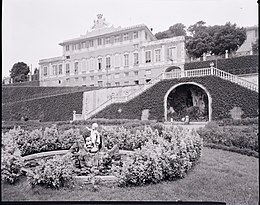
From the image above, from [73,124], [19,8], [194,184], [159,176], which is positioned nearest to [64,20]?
[19,8]

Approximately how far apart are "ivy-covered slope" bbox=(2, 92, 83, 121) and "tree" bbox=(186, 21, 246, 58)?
8.78ft

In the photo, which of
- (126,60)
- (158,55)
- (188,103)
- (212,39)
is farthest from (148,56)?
(212,39)

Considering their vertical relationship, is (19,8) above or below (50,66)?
above

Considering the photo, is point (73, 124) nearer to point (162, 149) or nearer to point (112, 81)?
point (112, 81)

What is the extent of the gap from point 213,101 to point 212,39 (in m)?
1.42

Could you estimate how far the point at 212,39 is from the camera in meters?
4.86

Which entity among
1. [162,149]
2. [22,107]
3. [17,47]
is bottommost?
[162,149]

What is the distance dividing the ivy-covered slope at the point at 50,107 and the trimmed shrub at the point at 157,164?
1681 mm

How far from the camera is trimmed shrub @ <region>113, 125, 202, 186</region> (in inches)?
114

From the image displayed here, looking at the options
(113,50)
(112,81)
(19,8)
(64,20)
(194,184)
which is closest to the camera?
(194,184)

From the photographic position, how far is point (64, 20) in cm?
342

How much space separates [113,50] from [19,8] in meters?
1.67

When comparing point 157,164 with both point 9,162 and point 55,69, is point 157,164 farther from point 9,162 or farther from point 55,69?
point 55,69

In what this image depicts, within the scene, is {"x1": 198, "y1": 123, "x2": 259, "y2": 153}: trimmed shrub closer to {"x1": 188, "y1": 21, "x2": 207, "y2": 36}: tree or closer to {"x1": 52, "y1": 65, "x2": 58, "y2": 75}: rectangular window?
{"x1": 188, "y1": 21, "x2": 207, "y2": 36}: tree
